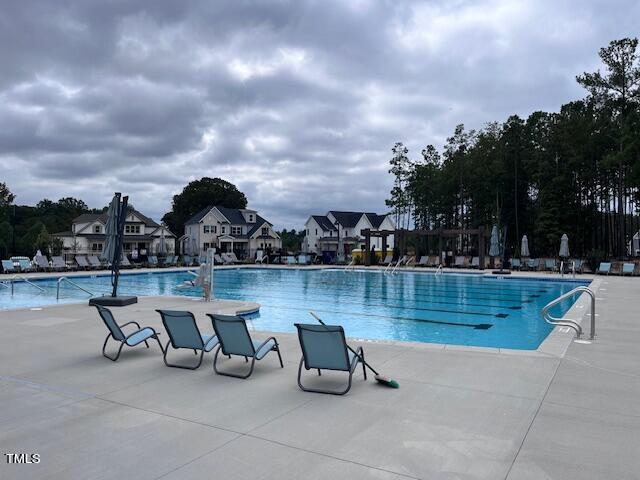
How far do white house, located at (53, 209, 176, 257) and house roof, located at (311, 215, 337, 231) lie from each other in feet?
67.5

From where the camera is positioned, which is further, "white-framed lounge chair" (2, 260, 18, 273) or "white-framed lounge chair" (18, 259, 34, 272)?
"white-framed lounge chair" (18, 259, 34, 272)

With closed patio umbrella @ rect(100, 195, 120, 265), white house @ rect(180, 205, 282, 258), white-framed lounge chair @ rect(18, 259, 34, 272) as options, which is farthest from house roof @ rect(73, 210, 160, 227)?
closed patio umbrella @ rect(100, 195, 120, 265)

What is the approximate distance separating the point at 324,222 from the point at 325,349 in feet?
197

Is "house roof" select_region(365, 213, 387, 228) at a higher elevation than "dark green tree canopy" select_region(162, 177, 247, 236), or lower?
lower

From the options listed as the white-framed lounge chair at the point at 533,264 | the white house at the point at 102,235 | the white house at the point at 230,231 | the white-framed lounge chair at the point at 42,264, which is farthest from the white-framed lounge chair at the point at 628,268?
the white house at the point at 102,235

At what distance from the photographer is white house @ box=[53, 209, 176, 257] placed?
151ft

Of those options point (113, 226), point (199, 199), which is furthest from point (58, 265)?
point (199, 199)

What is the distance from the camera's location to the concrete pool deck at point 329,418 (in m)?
3.29

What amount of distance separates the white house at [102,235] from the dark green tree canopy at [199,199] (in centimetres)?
1756

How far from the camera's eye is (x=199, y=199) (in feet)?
228

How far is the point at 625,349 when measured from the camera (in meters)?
7.08

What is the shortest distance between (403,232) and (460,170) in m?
11.1

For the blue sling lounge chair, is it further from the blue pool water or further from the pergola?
the pergola

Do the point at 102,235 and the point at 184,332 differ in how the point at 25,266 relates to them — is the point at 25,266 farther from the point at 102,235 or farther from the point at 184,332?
the point at 102,235
